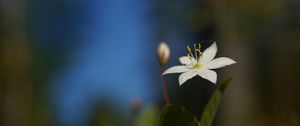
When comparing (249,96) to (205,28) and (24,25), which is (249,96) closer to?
(205,28)

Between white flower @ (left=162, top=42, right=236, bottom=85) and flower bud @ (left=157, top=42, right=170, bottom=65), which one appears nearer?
white flower @ (left=162, top=42, right=236, bottom=85)

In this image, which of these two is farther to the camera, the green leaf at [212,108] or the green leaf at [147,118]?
the green leaf at [147,118]

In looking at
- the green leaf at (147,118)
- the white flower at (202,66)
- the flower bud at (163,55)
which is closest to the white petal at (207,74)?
the white flower at (202,66)

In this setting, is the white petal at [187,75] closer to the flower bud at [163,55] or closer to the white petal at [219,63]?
the white petal at [219,63]

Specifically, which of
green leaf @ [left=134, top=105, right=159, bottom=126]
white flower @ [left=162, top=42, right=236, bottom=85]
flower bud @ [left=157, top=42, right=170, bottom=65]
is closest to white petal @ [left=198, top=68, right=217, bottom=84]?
white flower @ [left=162, top=42, right=236, bottom=85]

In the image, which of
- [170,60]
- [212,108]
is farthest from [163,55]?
[170,60]

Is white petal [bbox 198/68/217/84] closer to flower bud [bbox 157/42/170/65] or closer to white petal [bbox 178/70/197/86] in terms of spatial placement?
white petal [bbox 178/70/197/86]
